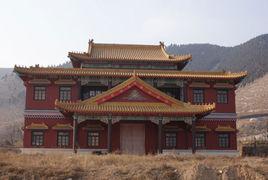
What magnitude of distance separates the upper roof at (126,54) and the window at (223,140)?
762 cm

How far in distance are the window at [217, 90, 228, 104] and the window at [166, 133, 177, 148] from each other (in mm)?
4870

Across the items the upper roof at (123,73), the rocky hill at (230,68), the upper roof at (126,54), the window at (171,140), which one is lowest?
the window at (171,140)

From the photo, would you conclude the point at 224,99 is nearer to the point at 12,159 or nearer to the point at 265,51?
the point at 12,159

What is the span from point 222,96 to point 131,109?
354 inches

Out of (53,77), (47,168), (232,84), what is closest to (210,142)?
(232,84)

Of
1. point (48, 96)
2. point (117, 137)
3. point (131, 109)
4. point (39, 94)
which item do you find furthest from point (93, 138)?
point (39, 94)

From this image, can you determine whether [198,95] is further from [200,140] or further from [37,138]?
[37,138]

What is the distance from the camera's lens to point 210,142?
35.5 meters

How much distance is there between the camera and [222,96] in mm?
36781

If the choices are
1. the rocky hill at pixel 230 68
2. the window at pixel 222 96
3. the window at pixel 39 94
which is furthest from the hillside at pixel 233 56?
the window at pixel 39 94

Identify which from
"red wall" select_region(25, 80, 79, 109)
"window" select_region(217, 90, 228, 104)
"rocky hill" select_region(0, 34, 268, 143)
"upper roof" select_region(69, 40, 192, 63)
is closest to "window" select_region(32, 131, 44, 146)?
"red wall" select_region(25, 80, 79, 109)

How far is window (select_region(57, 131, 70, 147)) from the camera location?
34562mm

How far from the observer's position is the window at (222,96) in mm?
36625

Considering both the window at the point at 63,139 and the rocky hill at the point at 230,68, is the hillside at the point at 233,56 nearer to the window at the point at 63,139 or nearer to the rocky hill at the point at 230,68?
the rocky hill at the point at 230,68
